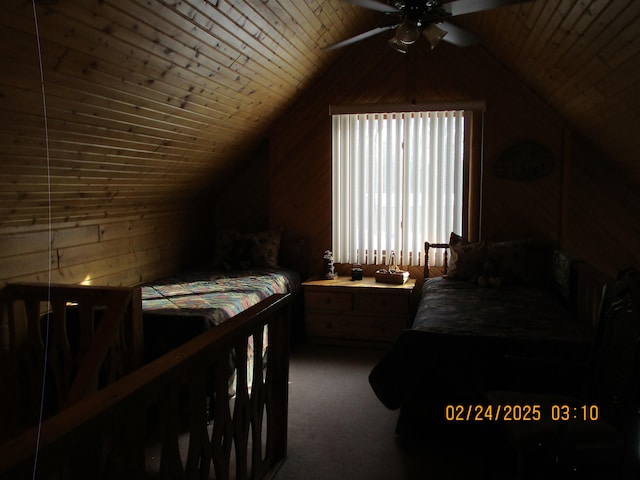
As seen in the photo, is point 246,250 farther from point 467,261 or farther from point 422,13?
point 422,13

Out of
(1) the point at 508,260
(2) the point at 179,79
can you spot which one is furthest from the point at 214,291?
(1) the point at 508,260

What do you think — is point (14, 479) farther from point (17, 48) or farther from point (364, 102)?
point (364, 102)

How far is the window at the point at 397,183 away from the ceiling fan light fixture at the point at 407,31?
188 cm

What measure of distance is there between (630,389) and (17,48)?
2495mm


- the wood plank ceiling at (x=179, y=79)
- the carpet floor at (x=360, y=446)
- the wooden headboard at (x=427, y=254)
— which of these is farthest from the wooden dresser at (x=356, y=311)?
the wood plank ceiling at (x=179, y=79)

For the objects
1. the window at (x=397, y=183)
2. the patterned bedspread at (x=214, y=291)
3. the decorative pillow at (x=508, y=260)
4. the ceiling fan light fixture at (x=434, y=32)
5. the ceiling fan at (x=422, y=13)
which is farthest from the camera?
the window at (x=397, y=183)

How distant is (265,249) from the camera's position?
4.73 meters

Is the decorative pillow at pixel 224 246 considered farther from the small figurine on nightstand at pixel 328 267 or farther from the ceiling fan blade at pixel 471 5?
the ceiling fan blade at pixel 471 5

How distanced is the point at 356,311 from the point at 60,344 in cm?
228

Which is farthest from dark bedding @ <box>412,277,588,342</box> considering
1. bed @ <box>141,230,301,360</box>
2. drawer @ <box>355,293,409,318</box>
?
bed @ <box>141,230,301,360</box>

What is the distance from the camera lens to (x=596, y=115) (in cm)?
355

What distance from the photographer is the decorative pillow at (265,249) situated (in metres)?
4.71

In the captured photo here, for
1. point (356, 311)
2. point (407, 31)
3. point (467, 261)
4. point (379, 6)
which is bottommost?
point (356, 311)

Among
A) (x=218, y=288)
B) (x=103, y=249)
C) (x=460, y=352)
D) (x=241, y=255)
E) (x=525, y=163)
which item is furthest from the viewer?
(x=241, y=255)
